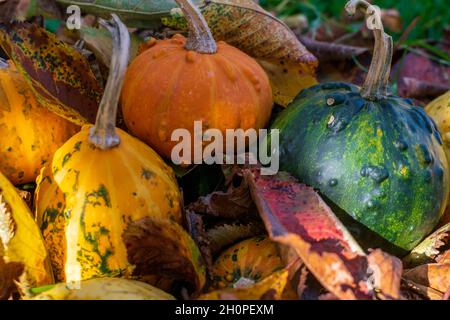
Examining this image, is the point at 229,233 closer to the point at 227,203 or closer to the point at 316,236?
the point at 227,203

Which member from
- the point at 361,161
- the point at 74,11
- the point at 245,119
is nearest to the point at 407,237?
the point at 361,161

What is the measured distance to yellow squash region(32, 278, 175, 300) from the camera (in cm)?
124

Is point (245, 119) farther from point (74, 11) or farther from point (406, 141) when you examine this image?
point (74, 11)

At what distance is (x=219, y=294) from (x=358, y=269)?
280 mm

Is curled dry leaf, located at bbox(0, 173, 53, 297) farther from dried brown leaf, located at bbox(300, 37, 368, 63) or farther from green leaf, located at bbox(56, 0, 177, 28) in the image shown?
dried brown leaf, located at bbox(300, 37, 368, 63)

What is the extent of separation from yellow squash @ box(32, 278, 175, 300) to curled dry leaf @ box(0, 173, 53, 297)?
0.06 m

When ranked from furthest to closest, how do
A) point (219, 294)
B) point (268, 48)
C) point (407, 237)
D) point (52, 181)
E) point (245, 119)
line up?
point (268, 48)
point (245, 119)
point (407, 237)
point (52, 181)
point (219, 294)

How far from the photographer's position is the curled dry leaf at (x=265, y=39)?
1.86m

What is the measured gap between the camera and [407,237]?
1.56 metres

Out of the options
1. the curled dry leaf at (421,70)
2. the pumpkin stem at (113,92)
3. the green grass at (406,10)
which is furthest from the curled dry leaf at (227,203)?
the green grass at (406,10)

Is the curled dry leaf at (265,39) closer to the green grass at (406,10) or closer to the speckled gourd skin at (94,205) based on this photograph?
the speckled gourd skin at (94,205)

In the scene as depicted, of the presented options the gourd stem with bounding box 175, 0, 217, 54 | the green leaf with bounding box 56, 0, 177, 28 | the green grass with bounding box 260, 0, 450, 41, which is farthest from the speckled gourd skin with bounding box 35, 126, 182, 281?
the green grass with bounding box 260, 0, 450, 41

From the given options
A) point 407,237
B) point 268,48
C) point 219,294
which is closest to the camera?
point 219,294
